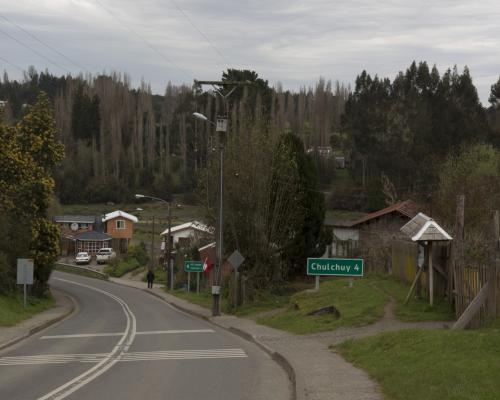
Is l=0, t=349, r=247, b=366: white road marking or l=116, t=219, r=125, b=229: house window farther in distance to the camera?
l=116, t=219, r=125, b=229: house window

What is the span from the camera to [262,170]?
37125mm

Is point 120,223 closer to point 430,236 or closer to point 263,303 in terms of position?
point 263,303

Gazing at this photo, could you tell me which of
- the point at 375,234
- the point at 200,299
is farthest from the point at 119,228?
the point at 375,234

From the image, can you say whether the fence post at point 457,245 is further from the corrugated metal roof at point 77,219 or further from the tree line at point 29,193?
the corrugated metal roof at point 77,219

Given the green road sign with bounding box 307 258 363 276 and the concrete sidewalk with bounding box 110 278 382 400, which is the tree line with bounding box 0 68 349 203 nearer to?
the green road sign with bounding box 307 258 363 276

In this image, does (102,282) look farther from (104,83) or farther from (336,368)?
(104,83)

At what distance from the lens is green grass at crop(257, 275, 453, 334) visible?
71.7ft

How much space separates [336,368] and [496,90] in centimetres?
8255

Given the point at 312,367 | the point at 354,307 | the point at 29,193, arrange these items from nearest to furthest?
the point at 312,367
the point at 354,307
the point at 29,193

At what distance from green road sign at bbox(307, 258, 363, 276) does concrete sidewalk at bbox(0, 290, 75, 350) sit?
10.7 m

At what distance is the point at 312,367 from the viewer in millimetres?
15250

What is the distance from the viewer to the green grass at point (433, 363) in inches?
404

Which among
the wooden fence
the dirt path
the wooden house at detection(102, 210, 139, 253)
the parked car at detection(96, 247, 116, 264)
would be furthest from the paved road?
the wooden house at detection(102, 210, 139, 253)

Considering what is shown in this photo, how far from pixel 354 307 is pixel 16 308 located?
1815 centimetres
